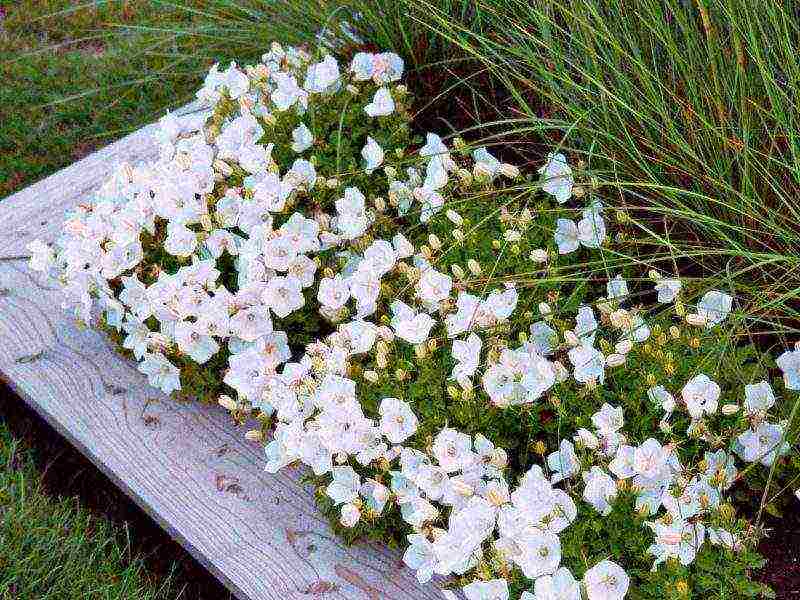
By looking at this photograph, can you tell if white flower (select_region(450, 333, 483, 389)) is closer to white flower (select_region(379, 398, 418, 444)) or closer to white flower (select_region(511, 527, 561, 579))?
white flower (select_region(379, 398, 418, 444))

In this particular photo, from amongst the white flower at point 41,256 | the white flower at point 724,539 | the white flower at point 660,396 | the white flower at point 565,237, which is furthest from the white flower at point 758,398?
the white flower at point 41,256

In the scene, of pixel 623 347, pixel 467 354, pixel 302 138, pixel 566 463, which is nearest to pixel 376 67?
pixel 302 138

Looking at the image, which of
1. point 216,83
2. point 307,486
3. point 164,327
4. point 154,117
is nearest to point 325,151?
point 216,83

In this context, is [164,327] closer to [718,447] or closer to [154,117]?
[718,447]

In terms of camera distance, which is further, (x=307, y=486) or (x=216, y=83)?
(x=216, y=83)

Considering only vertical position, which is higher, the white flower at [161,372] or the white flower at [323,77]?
the white flower at [323,77]

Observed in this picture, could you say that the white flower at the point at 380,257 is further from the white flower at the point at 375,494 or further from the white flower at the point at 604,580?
the white flower at the point at 604,580
